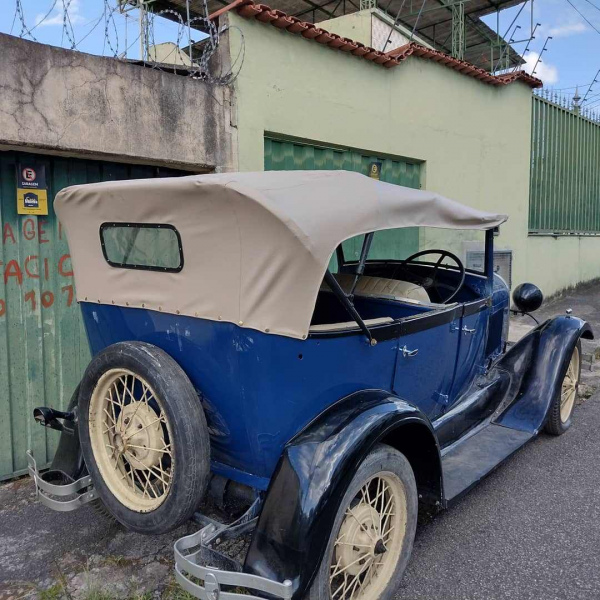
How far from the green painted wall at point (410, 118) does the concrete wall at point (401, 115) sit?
1 cm

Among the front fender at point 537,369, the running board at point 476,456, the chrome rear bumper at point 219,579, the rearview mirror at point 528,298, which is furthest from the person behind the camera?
the rearview mirror at point 528,298

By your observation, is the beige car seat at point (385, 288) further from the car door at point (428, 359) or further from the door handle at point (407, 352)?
the door handle at point (407, 352)

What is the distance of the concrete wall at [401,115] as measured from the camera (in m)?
5.09

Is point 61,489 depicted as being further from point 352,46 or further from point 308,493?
point 352,46

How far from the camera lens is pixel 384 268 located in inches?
167

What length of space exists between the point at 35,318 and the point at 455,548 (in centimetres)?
302

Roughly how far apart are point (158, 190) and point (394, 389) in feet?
4.80

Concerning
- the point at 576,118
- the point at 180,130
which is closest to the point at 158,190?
the point at 180,130

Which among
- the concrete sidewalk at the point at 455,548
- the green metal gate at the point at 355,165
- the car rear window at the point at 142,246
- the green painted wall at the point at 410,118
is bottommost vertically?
the concrete sidewalk at the point at 455,548

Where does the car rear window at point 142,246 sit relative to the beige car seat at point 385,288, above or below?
above

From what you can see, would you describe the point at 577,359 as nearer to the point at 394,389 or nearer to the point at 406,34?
the point at 394,389

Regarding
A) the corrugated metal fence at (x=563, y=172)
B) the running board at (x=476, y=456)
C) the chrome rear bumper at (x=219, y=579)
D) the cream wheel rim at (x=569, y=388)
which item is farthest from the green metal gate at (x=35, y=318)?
the corrugated metal fence at (x=563, y=172)

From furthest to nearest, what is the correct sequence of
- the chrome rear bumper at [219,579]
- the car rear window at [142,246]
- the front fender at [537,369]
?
the front fender at [537,369] → the car rear window at [142,246] → the chrome rear bumper at [219,579]

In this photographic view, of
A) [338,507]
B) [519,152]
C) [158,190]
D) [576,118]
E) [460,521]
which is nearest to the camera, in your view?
[338,507]
